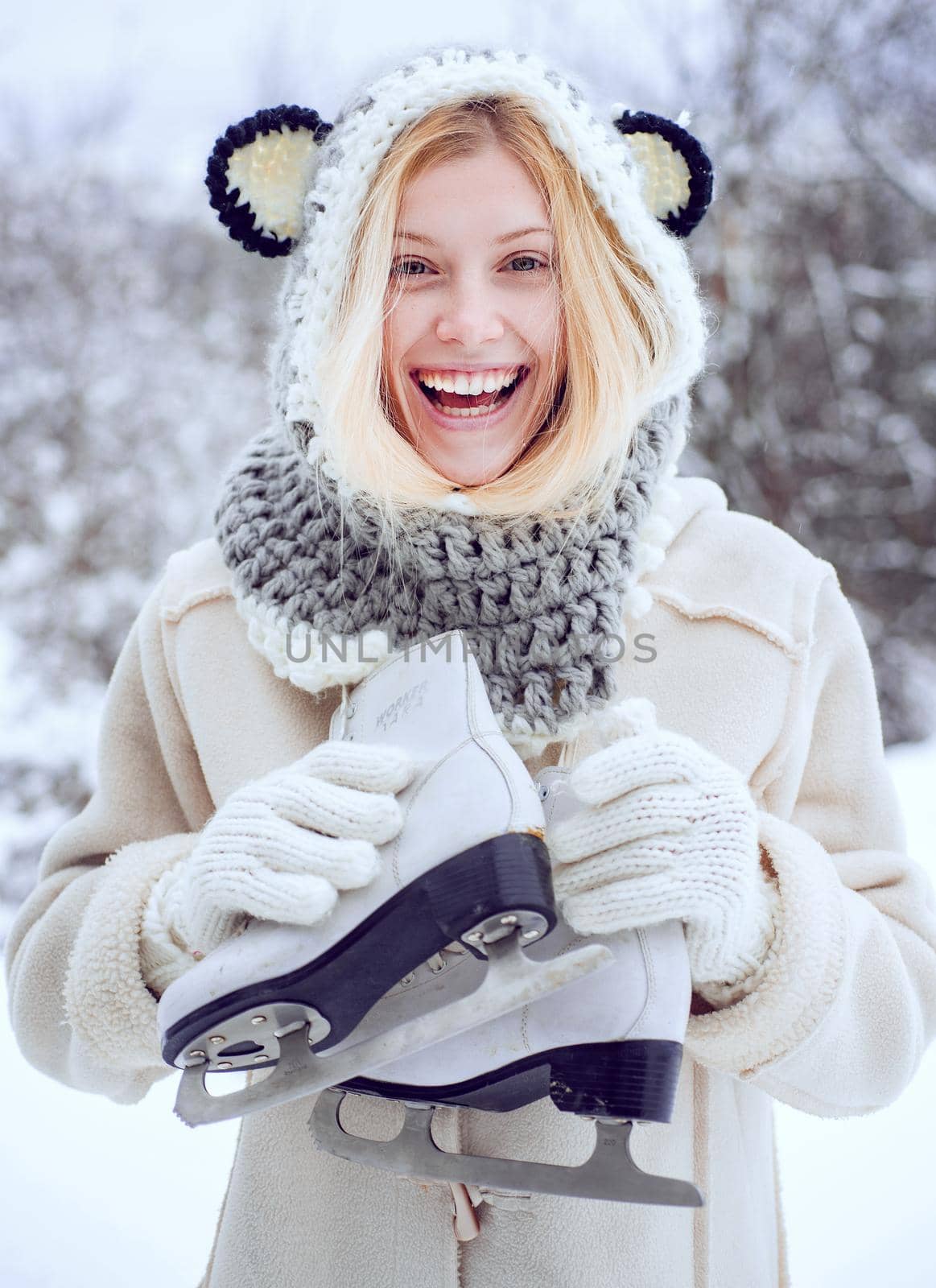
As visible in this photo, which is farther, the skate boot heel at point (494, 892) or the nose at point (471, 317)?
the nose at point (471, 317)

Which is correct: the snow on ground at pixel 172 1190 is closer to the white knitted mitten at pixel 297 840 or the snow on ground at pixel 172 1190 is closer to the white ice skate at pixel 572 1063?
the white ice skate at pixel 572 1063

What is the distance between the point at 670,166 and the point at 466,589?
20.4 inches

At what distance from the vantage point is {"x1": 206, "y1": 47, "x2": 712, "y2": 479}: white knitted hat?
0.94 m

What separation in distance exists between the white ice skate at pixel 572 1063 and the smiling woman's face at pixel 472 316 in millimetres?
355

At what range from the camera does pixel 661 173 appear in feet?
3.57

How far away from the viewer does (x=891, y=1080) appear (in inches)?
37.5

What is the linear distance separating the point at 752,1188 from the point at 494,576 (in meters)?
0.71

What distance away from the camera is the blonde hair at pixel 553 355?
0.94 m

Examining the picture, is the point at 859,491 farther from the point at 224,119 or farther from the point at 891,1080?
the point at 891,1080

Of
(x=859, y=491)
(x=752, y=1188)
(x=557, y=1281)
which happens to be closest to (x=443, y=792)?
(x=557, y=1281)

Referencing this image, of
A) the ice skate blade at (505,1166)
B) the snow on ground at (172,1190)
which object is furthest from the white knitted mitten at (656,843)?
the snow on ground at (172,1190)

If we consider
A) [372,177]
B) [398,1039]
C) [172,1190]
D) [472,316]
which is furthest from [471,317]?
[172,1190]

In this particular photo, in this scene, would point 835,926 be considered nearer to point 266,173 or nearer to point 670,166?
point 670,166

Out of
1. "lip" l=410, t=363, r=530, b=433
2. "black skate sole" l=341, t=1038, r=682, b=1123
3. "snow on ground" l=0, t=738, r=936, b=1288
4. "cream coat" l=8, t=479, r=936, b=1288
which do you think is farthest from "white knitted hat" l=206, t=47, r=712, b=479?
"snow on ground" l=0, t=738, r=936, b=1288
